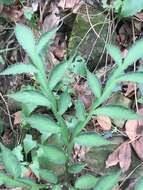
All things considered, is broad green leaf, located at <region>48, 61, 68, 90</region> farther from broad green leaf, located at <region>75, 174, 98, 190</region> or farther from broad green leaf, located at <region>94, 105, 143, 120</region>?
broad green leaf, located at <region>75, 174, 98, 190</region>

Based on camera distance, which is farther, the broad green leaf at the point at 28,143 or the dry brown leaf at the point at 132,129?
the broad green leaf at the point at 28,143

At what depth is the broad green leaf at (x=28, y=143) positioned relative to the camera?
171 centimetres

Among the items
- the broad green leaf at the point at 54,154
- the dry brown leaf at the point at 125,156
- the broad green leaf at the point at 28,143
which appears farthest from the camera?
the broad green leaf at the point at 28,143

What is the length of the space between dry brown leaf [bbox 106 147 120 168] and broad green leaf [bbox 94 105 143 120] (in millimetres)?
462

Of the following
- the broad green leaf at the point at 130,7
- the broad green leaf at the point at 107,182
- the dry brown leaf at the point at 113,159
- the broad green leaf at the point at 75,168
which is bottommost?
the dry brown leaf at the point at 113,159

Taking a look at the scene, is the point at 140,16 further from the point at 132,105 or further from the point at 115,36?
the point at 132,105

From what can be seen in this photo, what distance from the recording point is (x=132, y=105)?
1.68 metres

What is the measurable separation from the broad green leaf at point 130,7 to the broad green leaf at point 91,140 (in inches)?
24.7

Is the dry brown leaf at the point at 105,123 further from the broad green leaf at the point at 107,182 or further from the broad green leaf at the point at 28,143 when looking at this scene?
the broad green leaf at the point at 107,182

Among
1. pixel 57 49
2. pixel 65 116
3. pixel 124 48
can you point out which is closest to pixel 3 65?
pixel 57 49

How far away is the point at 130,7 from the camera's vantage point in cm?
164

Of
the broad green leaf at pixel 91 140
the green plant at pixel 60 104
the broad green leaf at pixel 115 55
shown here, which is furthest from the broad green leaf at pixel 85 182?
the broad green leaf at pixel 115 55

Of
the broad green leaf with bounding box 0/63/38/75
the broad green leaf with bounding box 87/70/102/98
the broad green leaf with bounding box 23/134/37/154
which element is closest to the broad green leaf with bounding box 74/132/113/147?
the broad green leaf with bounding box 87/70/102/98

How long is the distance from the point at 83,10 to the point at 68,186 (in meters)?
0.84
